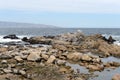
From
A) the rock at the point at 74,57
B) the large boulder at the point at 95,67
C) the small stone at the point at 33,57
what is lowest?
the large boulder at the point at 95,67

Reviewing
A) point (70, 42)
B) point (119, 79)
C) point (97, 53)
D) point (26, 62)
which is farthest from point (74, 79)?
point (70, 42)

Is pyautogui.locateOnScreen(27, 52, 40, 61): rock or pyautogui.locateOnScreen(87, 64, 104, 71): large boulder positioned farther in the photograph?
pyautogui.locateOnScreen(27, 52, 40, 61): rock

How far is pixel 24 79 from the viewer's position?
30.6 m

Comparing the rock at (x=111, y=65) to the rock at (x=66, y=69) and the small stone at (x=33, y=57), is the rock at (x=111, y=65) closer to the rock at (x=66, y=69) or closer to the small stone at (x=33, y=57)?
the rock at (x=66, y=69)

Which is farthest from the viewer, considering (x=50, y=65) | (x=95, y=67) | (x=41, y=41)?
(x=41, y=41)

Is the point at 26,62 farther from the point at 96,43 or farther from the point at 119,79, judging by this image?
the point at 96,43

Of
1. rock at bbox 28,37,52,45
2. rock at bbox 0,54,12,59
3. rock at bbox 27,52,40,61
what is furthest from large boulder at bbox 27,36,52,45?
rock at bbox 27,52,40,61

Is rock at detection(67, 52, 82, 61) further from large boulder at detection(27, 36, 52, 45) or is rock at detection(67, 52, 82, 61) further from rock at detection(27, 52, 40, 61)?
large boulder at detection(27, 36, 52, 45)

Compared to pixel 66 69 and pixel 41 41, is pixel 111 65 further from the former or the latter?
pixel 41 41

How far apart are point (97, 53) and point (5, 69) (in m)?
23.3

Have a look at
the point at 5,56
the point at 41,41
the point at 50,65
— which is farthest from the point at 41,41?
the point at 50,65

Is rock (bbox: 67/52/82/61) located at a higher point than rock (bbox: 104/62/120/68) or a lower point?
higher

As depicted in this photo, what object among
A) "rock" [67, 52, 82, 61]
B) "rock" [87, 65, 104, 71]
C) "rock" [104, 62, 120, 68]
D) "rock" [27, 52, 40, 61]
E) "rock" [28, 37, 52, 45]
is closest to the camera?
"rock" [87, 65, 104, 71]

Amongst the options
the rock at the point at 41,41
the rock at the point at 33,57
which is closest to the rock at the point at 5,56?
the rock at the point at 33,57
